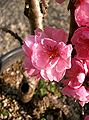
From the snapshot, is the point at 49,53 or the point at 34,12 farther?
the point at 34,12

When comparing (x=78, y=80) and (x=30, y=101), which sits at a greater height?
(x=78, y=80)

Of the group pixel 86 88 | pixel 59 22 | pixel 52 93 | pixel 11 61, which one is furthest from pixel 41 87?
pixel 86 88

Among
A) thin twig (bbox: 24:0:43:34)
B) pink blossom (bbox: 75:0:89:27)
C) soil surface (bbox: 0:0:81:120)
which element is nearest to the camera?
pink blossom (bbox: 75:0:89:27)

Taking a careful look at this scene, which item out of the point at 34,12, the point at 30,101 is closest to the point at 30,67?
the point at 34,12

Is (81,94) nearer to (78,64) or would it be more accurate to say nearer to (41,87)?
(78,64)

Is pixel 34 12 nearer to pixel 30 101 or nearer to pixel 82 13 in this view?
pixel 82 13

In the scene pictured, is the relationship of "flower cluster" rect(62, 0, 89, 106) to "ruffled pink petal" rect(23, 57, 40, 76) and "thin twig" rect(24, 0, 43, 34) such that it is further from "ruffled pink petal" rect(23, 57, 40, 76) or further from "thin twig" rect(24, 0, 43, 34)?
"thin twig" rect(24, 0, 43, 34)

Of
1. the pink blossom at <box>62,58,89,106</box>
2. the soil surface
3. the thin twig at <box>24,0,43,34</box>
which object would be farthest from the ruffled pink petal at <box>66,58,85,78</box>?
the soil surface
